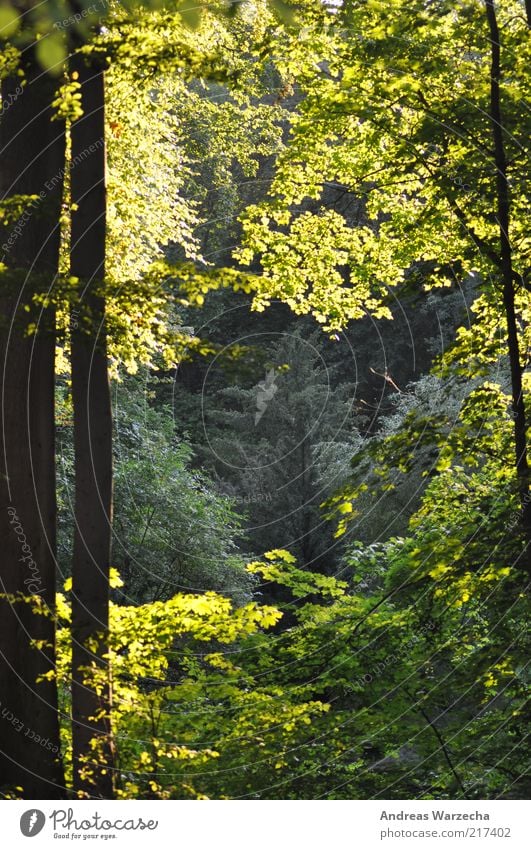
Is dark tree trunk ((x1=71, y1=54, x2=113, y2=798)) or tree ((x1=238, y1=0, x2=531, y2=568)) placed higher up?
A: tree ((x1=238, y1=0, x2=531, y2=568))

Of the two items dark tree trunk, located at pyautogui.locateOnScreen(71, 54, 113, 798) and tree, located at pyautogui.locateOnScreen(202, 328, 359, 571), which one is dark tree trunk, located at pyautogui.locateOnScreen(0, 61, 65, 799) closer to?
dark tree trunk, located at pyautogui.locateOnScreen(71, 54, 113, 798)

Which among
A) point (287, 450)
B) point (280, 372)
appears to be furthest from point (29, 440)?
point (287, 450)

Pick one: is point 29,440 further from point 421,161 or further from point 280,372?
point 421,161

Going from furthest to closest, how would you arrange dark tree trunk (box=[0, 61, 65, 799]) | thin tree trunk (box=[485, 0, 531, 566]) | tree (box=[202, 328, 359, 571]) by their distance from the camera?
1. tree (box=[202, 328, 359, 571])
2. thin tree trunk (box=[485, 0, 531, 566])
3. dark tree trunk (box=[0, 61, 65, 799])

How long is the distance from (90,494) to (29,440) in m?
0.50

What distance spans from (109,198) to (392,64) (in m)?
2.75

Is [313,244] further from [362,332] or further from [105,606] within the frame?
[362,332]

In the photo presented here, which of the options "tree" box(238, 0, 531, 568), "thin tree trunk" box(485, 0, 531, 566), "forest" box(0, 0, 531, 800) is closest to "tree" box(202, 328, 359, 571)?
"forest" box(0, 0, 531, 800)

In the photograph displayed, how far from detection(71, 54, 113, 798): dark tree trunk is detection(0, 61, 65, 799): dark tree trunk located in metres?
0.16

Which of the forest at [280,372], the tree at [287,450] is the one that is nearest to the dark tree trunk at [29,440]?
the forest at [280,372]

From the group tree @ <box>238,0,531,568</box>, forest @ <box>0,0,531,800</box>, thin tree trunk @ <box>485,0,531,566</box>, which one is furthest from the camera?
tree @ <box>238,0,531,568</box>

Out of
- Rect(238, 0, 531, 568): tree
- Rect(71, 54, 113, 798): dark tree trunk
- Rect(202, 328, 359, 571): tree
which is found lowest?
Rect(71, 54, 113, 798): dark tree trunk

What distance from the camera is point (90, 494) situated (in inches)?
211

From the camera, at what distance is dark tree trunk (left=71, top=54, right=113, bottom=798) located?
541 cm
